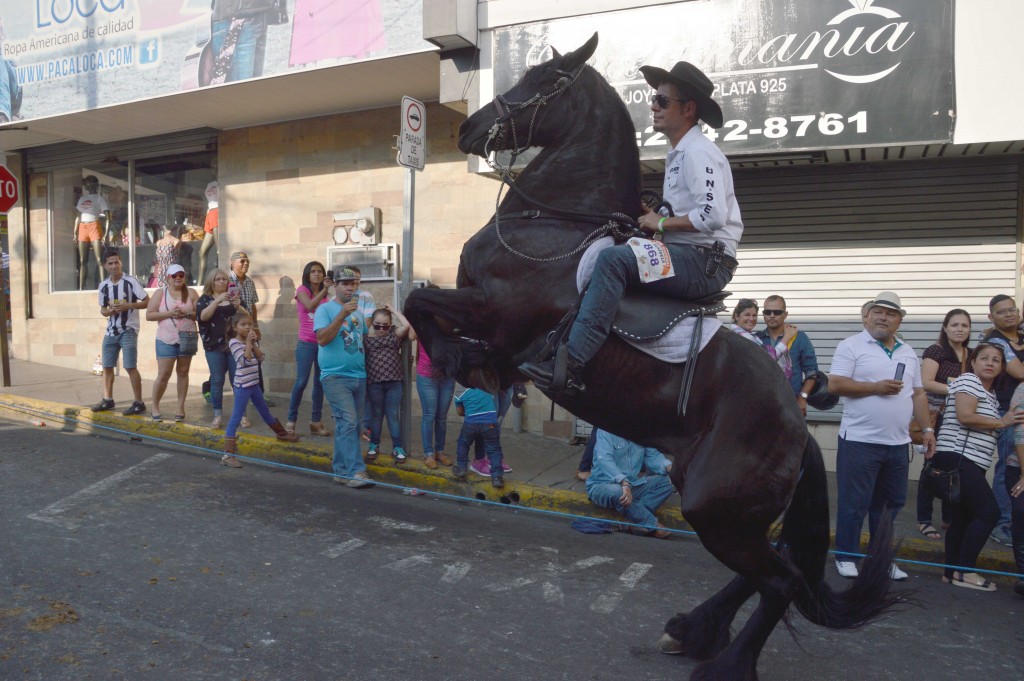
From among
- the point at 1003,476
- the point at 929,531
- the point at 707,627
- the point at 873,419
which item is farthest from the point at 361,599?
the point at 1003,476

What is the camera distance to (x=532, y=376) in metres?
3.64

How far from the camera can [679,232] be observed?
3758 millimetres

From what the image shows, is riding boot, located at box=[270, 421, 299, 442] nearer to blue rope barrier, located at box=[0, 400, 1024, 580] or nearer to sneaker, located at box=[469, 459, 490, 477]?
blue rope barrier, located at box=[0, 400, 1024, 580]

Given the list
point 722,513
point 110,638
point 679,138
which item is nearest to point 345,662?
point 110,638

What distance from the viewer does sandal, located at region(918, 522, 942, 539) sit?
670 cm

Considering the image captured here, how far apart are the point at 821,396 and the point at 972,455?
1.19m

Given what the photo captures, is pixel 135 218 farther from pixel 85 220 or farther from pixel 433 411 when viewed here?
pixel 433 411

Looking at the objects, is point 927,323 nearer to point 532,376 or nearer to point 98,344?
point 532,376

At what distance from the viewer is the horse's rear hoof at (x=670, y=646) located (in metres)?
4.22

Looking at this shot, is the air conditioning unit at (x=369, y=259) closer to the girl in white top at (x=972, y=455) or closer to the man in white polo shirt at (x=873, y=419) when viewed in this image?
the man in white polo shirt at (x=873, y=419)

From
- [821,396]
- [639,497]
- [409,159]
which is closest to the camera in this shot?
[821,396]

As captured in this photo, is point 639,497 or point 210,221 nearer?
point 639,497

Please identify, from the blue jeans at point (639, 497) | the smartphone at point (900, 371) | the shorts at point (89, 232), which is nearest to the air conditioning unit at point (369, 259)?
the blue jeans at point (639, 497)

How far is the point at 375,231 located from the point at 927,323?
699 cm
